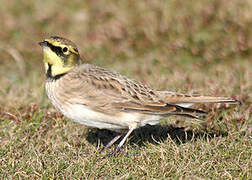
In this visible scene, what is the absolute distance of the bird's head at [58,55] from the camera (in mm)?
4863

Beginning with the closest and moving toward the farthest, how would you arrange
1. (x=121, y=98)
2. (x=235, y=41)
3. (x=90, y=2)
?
(x=121, y=98), (x=235, y=41), (x=90, y=2)

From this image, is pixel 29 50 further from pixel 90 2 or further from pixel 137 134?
pixel 137 134

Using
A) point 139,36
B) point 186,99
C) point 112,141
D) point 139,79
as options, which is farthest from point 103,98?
point 139,36

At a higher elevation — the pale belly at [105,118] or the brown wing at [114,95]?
the brown wing at [114,95]

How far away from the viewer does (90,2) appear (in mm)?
10016

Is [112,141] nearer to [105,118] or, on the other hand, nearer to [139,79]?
[105,118]

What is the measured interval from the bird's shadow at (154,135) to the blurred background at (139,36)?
1599 mm

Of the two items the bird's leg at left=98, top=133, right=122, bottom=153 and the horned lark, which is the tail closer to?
the horned lark

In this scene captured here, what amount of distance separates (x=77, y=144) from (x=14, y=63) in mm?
4178

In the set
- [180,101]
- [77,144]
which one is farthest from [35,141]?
[180,101]

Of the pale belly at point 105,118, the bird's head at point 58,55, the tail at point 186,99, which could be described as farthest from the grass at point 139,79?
the bird's head at point 58,55

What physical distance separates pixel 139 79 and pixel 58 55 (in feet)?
7.81

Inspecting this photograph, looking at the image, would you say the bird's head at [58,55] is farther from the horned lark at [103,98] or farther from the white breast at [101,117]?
the white breast at [101,117]

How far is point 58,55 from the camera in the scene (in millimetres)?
Answer: 4949
